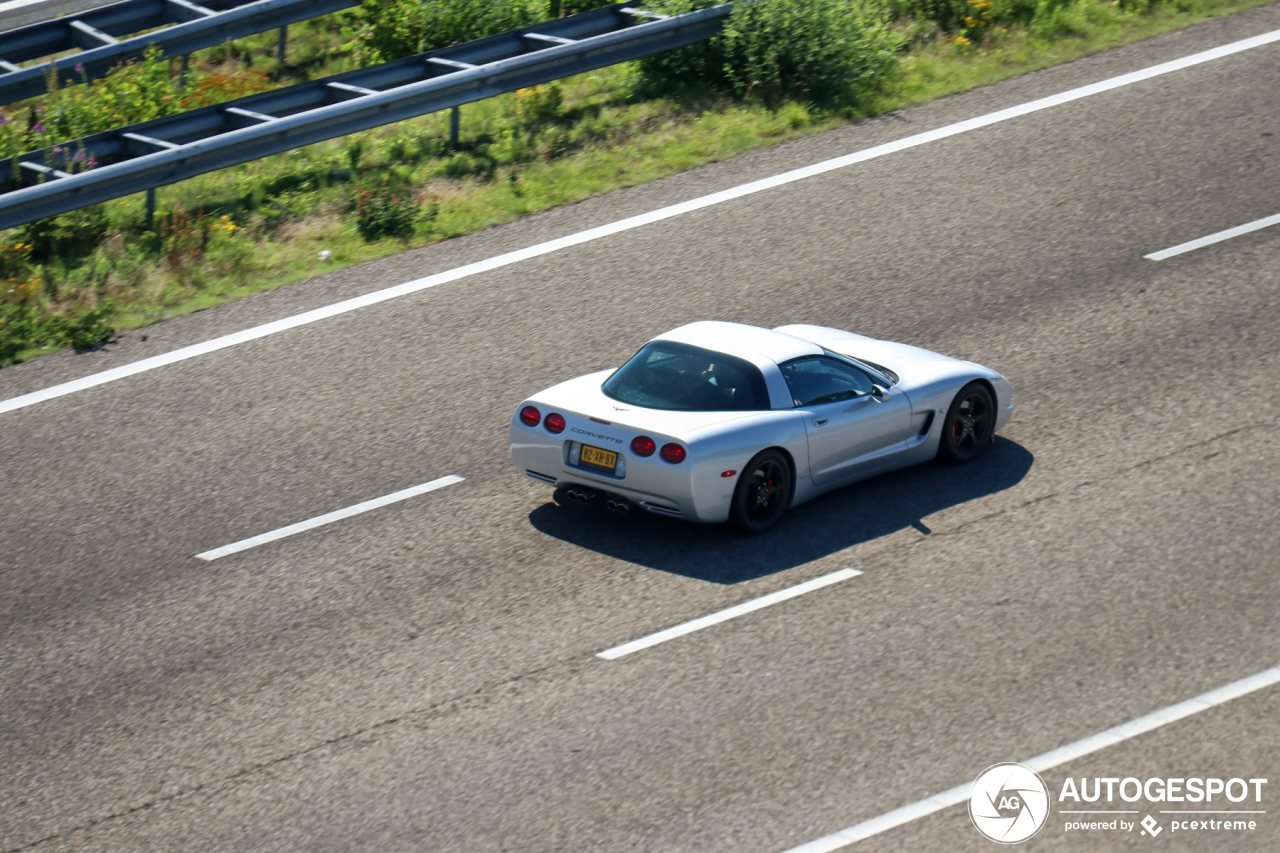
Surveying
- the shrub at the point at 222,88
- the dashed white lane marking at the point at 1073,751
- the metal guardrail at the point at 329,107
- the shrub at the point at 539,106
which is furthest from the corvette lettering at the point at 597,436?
the shrub at the point at 222,88

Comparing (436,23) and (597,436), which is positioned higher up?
(436,23)

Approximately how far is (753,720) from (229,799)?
253cm

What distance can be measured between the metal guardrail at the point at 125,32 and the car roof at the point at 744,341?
27.1 ft

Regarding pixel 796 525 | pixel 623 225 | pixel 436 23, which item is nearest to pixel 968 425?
pixel 796 525

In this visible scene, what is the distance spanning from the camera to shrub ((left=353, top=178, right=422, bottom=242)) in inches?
517

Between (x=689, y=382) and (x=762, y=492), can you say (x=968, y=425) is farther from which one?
(x=689, y=382)

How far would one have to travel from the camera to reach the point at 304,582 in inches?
332

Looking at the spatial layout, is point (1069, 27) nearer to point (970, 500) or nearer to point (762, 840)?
point (970, 500)

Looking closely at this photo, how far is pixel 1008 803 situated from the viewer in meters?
6.25

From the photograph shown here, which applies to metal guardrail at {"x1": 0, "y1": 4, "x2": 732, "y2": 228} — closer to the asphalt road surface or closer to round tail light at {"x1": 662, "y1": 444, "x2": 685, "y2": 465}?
the asphalt road surface

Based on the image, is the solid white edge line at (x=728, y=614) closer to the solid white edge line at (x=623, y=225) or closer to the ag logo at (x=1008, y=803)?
the ag logo at (x=1008, y=803)

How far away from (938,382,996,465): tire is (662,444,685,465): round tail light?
2.12 m

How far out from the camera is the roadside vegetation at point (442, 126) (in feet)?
41.4

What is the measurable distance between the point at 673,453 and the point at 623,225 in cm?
533
